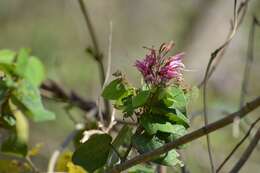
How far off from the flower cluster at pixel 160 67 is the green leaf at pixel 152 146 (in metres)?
0.08

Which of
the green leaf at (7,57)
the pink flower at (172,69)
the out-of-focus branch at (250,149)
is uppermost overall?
the green leaf at (7,57)

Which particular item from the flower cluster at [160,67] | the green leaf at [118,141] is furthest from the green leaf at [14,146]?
the flower cluster at [160,67]

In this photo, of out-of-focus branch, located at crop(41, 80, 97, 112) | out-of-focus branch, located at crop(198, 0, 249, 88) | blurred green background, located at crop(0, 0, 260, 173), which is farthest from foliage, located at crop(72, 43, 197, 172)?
blurred green background, located at crop(0, 0, 260, 173)

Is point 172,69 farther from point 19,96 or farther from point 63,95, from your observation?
point 63,95

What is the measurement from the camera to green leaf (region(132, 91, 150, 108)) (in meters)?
0.93

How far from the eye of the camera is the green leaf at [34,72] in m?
1.14

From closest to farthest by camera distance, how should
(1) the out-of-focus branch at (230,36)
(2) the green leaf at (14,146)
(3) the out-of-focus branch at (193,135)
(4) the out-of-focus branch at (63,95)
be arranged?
(3) the out-of-focus branch at (193,135) < (1) the out-of-focus branch at (230,36) < (2) the green leaf at (14,146) < (4) the out-of-focus branch at (63,95)

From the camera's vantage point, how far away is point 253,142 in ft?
3.37

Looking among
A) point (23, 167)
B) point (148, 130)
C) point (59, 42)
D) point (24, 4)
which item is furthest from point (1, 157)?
point (24, 4)

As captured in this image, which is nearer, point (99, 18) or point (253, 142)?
point (253, 142)

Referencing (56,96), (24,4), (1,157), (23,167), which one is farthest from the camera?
(24,4)

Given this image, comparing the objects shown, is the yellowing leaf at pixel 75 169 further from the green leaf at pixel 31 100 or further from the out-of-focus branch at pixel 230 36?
the out-of-focus branch at pixel 230 36

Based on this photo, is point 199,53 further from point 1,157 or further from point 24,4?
point 1,157

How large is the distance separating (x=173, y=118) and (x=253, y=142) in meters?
0.14
